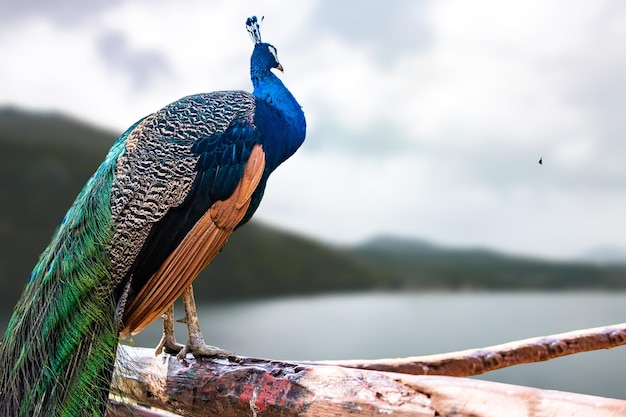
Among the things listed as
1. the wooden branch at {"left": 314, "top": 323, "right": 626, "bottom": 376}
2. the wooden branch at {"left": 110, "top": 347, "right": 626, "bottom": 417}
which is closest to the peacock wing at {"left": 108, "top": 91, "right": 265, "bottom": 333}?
the wooden branch at {"left": 110, "top": 347, "right": 626, "bottom": 417}

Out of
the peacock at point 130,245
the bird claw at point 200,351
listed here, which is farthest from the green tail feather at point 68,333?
the bird claw at point 200,351

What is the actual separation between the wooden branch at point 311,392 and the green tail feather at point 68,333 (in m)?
0.16

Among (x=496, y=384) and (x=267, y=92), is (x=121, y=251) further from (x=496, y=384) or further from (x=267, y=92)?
(x=496, y=384)

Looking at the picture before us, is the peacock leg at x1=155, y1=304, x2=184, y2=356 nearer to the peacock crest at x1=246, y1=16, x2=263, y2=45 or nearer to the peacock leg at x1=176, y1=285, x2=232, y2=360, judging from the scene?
the peacock leg at x1=176, y1=285, x2=232, y2=360

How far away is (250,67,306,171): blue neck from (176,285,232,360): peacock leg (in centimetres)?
48

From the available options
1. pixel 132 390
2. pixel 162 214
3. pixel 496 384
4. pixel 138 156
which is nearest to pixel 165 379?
pixel 132 390

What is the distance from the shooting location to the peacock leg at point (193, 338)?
186 cm

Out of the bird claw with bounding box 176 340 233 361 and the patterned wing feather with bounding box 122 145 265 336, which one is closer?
the patterned wing feather with bounding box 122 145 265 336

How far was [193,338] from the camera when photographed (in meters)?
1.92

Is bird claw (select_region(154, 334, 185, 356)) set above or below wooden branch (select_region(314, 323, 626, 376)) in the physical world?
below

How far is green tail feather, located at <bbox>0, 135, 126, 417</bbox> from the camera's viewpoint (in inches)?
61.5

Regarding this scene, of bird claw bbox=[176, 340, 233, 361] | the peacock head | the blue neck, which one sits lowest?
bird claw bbox=[176, 340, 233, 361]

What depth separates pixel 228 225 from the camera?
1.73 m

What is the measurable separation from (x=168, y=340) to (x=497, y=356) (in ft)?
3.68
